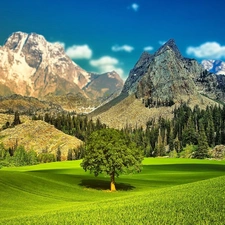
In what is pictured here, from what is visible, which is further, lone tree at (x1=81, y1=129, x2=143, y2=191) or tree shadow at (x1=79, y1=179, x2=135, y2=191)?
tree shadow at (x1=79, y1=179, x2=135, y2=191)

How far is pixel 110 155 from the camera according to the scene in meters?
71.8

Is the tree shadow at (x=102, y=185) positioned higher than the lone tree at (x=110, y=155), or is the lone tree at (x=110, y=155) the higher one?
the lone tree at (x=110, y=155)

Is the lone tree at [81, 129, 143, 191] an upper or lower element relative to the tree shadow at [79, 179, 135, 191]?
upper

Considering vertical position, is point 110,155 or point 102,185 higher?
point 110,155

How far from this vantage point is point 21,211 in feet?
136

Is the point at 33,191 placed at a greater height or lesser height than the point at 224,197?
lesser

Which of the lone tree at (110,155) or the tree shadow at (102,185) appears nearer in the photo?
the lone tree at (110,155)

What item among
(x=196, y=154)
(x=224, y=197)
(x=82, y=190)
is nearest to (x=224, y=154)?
(x=196, y=154)

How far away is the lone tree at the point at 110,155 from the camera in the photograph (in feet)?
233

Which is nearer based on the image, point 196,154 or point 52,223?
point 52,223

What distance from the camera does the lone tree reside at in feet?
233

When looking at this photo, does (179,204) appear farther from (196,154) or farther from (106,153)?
(196,154)

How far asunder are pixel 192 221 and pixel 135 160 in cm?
5523

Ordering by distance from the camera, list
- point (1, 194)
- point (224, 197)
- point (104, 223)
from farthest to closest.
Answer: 1. point (1, 194)
2. point (224, 197)
3. point (104, 223)
